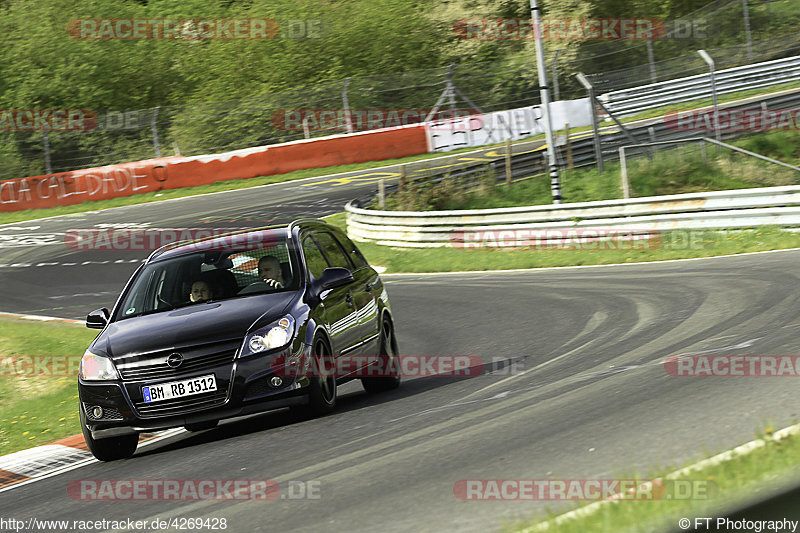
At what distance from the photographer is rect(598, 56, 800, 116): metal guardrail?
37.7 metres

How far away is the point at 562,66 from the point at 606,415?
3408cm

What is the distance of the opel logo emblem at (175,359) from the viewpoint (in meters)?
7.62

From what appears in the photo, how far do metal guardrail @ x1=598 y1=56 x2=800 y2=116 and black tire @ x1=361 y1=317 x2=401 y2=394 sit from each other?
29.6 metres

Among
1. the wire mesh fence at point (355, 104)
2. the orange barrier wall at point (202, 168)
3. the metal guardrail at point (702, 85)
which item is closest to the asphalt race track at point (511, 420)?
the orange barrier wall at point (202, 168)

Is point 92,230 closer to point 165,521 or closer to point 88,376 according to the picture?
point 88,376

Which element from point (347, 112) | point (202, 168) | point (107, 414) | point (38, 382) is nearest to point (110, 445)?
point (107, 414)

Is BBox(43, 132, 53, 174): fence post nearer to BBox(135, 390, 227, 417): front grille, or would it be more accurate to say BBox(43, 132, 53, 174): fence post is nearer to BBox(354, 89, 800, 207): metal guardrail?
BBox(354, 89, 800, 207): metal guardrail

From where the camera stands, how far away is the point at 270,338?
779 centimetres

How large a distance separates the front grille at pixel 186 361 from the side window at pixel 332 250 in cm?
205

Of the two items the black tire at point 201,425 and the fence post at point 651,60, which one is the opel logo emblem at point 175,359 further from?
the fence post at point 651,60

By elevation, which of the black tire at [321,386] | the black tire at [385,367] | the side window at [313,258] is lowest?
the black tire at [385,367]

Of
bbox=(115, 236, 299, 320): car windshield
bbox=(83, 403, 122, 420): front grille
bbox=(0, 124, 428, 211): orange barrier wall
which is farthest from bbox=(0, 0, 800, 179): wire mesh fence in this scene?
bbox=(83, 403, 122, 420): front grille

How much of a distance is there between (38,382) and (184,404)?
5507mm

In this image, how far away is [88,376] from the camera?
7941 millimetres
